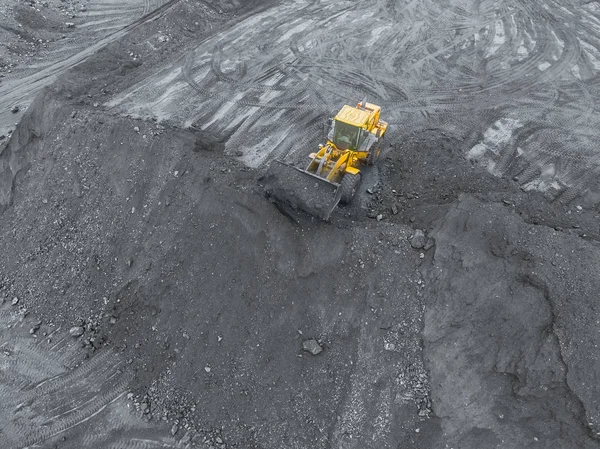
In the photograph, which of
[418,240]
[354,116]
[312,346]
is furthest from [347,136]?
[312,346]

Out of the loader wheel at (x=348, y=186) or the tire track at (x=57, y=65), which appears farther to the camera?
the tire track at (x=57, y=65)

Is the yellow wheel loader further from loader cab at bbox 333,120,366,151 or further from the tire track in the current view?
the tire track

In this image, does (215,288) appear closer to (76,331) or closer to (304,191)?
(304,191)

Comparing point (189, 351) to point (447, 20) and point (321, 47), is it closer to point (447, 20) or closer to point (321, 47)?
point (321, 47)

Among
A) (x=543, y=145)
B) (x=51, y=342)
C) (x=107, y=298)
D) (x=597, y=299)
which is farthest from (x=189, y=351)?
(x=543, y=145)

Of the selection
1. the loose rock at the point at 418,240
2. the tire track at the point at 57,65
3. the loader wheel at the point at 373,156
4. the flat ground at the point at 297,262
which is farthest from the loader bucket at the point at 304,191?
the tire track at the point at 57,65

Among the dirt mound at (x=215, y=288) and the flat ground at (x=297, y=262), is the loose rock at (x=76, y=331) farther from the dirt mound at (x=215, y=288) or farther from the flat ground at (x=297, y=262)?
the dirt mound at (x=215, y=288)
